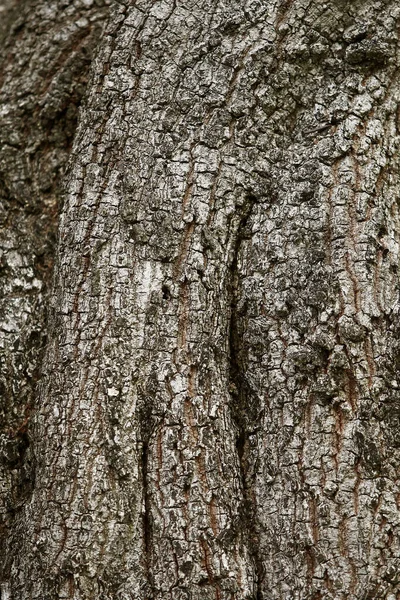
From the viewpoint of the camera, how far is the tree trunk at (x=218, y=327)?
210cm

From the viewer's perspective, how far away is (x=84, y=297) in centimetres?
229

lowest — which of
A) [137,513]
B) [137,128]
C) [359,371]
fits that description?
[137,513]

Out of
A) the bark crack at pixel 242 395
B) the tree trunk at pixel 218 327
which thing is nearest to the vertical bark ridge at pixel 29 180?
the tree trunk at pixel 218 327

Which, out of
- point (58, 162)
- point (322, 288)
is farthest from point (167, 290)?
point (58, 162)

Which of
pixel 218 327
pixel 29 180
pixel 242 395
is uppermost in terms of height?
pixel 29 180

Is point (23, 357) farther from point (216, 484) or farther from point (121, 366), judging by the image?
point (216, 484)

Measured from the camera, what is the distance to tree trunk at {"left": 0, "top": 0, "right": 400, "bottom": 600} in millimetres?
2104

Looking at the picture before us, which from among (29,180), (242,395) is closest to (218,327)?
(242,395)

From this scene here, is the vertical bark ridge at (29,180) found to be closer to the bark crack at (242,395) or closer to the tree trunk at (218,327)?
the tree trunk at (218,327)

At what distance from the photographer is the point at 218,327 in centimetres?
225

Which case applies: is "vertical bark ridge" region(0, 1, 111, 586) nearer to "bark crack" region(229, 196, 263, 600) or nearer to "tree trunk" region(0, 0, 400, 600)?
"tree trunk" region(0, 0, 400, 600)

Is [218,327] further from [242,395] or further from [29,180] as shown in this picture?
[29,180]

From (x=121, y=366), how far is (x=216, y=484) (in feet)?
1.44

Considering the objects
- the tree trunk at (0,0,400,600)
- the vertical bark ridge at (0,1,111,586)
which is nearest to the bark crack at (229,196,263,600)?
the tree trunk at (0,0,400,600)
